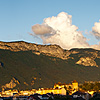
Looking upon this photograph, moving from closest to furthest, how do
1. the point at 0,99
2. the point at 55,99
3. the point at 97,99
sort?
1. the point at 97,99
2. the point at 55,99
3. the point at 0,99

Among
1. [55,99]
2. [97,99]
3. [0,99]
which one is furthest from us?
[0,99]

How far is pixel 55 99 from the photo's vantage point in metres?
144

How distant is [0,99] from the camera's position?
513 feet

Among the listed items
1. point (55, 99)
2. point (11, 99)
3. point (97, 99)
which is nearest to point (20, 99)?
point (11, 99)

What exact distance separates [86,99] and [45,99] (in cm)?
1715

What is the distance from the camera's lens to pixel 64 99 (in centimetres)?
14600

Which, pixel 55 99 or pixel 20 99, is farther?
pixel 20 99

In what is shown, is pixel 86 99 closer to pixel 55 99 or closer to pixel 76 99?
pixel 76 99

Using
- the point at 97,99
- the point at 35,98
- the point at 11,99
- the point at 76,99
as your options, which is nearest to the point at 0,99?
the point at 11,99

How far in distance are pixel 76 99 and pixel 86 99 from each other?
7.87 metres

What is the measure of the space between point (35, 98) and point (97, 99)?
2893cm

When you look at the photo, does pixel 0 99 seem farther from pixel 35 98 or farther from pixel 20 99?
pixel 35 98

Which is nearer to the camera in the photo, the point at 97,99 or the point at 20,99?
the point at 97,99

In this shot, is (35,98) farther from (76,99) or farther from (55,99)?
(76,99)
